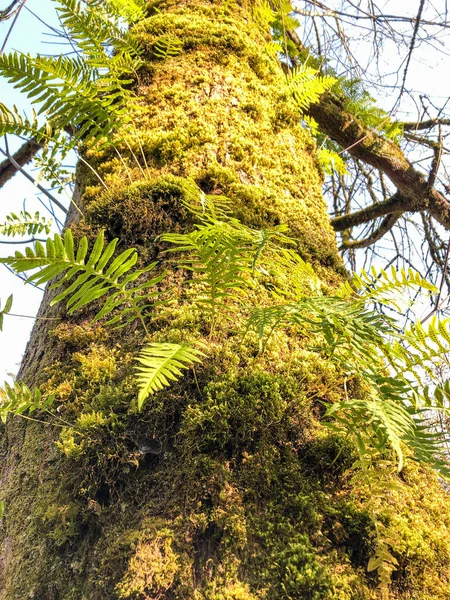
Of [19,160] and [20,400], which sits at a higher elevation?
[19,160]

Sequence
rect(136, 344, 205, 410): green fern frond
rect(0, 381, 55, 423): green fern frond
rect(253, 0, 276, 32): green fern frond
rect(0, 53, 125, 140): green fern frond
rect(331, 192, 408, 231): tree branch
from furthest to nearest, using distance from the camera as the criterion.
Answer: rect(331, 192, 408, 231): tree branch < rect(253, 0, 276, 32): green fern frond < rect(0, 53, 125, 140): green fern frond < rect(0, 381, 55, 423): green fern frond < rect(136, 344, 205, 410): green fern frond

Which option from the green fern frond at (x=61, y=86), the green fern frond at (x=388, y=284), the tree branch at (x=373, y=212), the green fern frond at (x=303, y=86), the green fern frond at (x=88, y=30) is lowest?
the green fern frond at (x=388, y=284)

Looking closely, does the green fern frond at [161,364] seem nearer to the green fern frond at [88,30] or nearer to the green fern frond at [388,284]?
the green fern frond at [388,284]

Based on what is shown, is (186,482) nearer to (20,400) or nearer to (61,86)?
(20,400)

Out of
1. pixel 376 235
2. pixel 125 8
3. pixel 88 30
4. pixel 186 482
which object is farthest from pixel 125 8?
pixel 376 235

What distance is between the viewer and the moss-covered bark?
39.2 inches

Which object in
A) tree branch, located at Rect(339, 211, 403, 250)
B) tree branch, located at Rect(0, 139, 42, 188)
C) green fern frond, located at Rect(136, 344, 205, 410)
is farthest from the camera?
tree branch, located at Rect(339, 211, 403, 250)

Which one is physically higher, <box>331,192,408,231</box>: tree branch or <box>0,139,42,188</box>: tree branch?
<box>331,192,408,231</box>: tree branch

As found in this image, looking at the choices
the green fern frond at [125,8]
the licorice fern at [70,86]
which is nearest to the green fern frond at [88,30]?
the licorice fern at [70,86]

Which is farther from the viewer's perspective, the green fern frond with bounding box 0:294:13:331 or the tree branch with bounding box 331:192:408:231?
the tree branch with bounding box 331:192:408:231

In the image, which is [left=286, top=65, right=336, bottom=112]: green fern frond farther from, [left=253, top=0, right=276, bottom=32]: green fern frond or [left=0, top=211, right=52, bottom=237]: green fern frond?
[left=0, top=211, right=52, bottom=237]: green fern frond

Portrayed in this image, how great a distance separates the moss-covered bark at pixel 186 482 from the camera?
3.26 feet

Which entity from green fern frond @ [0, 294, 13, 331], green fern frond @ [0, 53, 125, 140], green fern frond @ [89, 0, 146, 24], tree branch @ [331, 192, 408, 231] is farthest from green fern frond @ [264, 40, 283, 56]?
green fern frond @ [0, 294, 13, 331]

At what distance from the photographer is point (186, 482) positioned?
1119 millimetres
